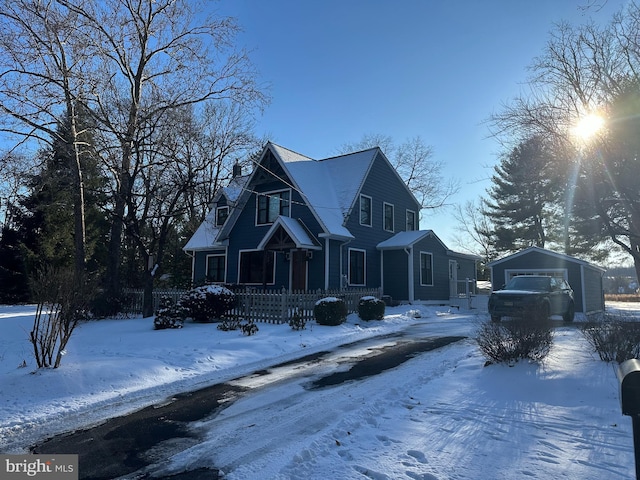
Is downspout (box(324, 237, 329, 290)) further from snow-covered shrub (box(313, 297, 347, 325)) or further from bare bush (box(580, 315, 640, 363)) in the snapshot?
bare bush (box(580, 315, 640, 363))

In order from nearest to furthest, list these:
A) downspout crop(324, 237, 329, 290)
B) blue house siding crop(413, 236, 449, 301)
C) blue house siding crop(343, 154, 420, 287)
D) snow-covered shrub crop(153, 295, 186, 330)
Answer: snow-covered shrub crop(153, 295, 186, 330) → downspout crop(324, 237, 329, 290) → blue house siding crop(343, 154, 420, 287) → blue house siding crop(413, 236, 449, 301)

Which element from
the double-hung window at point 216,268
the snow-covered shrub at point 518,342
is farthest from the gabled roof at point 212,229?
the snow-covered shrub at point 518,342

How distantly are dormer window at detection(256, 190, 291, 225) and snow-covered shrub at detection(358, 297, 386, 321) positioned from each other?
762 centimetres

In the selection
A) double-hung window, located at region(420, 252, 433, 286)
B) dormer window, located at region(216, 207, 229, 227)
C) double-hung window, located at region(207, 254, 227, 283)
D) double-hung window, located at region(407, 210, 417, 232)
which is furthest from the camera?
double-hung window, located at region(407, 210, 417, 232)

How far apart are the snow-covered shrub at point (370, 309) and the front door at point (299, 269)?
5054 millimetres

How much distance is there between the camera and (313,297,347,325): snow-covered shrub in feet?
48.5

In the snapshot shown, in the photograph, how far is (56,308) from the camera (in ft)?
24.7

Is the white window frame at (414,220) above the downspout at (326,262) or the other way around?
above

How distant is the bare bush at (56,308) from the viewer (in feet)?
24.1

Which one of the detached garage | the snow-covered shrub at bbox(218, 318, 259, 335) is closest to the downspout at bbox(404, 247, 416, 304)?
the detached garage

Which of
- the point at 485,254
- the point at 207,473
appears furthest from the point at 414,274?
the point at 485,254

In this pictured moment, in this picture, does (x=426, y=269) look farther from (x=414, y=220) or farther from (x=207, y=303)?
(x=207, y=303)

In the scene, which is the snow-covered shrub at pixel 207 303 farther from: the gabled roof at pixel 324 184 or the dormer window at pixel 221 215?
the dormer window at pixel 221 215

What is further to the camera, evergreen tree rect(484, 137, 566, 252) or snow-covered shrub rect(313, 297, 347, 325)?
evergreen tree rect(484, 137, 566, 252)
